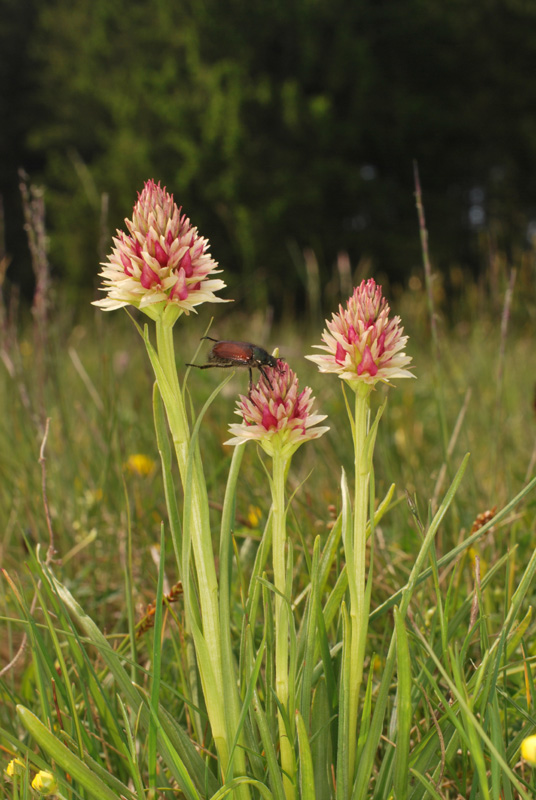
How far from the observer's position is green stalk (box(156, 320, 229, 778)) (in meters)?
0.62

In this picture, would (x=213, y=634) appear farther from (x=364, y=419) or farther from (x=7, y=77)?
(x=7, y=77)

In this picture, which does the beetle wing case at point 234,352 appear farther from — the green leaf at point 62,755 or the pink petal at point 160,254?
the green leaf at point 62,755

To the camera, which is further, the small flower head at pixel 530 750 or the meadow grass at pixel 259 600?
the meadow grass at pixel 259 600

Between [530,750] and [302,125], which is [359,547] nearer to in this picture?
[530,750]

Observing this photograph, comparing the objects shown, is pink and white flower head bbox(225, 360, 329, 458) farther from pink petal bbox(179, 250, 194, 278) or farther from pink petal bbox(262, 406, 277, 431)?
pink petal bbox(179, 250, 194, 278)

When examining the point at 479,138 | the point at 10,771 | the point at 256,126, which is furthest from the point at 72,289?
the point at 10,771

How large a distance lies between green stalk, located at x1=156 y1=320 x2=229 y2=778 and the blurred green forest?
9424mm

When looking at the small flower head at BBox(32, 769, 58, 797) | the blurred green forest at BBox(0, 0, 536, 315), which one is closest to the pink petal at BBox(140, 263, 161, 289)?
the small flower head at BBox(32, 769, 58, 797)

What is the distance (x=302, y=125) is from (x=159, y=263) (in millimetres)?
11594

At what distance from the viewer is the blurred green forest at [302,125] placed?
442 inches

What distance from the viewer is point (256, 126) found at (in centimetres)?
1151

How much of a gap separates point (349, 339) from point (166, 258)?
188 mm

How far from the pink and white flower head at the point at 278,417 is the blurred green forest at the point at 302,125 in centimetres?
941

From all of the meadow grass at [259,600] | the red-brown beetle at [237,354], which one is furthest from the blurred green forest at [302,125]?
the red-brown beetle at [237,354]
